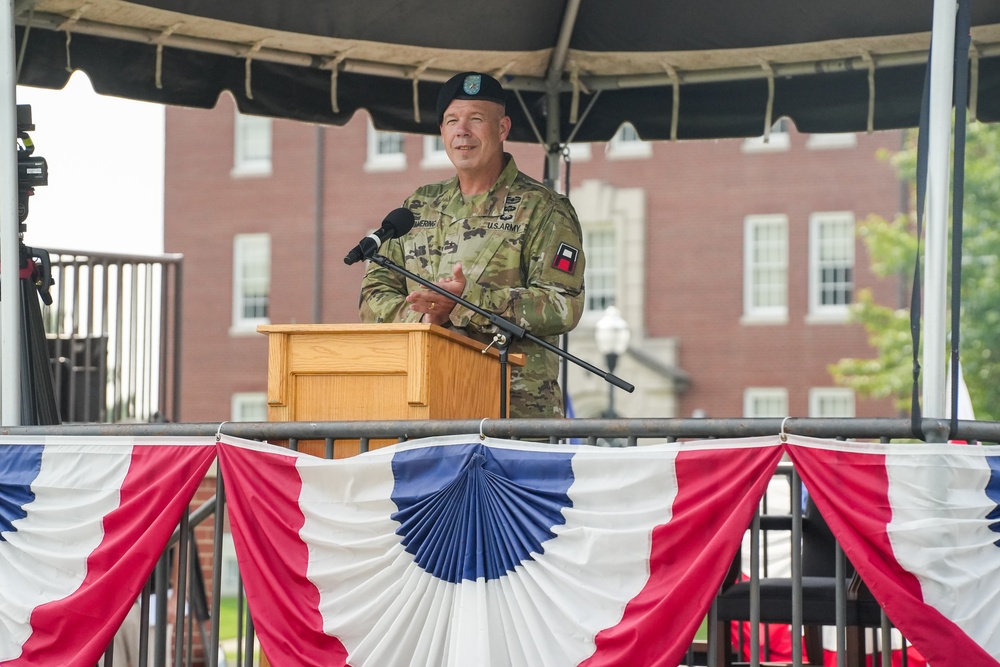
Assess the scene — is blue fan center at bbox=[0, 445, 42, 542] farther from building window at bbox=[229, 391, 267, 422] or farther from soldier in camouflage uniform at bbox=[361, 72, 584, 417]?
building window at bbox=[229, 391, 267, 422]

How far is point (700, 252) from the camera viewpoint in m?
31.8

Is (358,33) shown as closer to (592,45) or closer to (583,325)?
(592,45)

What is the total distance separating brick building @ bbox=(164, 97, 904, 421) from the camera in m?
31.1

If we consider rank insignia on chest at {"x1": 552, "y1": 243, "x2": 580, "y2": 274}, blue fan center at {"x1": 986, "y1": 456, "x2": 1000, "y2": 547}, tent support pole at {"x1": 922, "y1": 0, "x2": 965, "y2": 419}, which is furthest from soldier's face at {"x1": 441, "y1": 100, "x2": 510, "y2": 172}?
blue fan center at {"x1": 986, "y1": 456, "x2": 1000, "y2": 547}

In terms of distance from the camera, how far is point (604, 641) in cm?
404

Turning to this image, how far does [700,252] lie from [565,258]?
26643mm

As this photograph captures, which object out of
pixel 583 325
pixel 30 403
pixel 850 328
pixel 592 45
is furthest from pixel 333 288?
pixel 30 403

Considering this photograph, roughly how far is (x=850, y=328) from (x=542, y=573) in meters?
27.9

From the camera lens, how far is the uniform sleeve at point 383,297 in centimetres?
549

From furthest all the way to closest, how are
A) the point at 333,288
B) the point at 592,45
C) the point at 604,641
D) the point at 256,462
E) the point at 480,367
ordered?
Answer: the point at 333,288 < the point at 592,45 < the point at 480,367 < the point at 256,462 < the point at 604,641

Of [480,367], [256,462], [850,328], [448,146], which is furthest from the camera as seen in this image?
[850,328]

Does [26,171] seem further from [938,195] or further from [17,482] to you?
[938,195]

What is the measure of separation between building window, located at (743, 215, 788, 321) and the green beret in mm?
26370

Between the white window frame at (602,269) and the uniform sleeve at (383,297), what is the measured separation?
26.5 m
